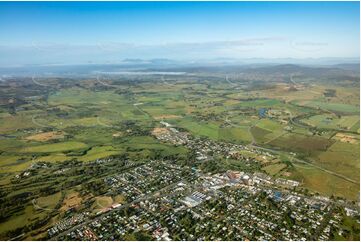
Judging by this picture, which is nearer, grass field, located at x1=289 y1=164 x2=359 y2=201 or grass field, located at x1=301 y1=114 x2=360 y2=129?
grass field, located at x1=289 y1=164 x2=359 y2=201

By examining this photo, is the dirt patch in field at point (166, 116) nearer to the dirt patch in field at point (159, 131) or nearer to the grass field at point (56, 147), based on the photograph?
the dirt patch in field at point (159, 131)

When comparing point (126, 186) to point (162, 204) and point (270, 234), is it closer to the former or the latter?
point (162, 204)

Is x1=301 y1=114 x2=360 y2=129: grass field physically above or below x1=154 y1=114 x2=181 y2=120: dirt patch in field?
above

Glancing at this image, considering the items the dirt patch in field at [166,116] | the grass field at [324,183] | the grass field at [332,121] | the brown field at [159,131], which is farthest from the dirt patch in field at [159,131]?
the grass field at [332,121]

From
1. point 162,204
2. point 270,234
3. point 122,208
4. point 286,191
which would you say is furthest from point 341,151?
point 122,208

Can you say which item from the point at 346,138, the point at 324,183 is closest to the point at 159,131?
the point at 346,138

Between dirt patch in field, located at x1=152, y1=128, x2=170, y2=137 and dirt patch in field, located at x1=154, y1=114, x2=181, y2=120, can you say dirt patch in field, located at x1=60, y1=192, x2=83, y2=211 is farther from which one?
dirt patch in field, located at x1=154, y1=114, x2=181, y2=120

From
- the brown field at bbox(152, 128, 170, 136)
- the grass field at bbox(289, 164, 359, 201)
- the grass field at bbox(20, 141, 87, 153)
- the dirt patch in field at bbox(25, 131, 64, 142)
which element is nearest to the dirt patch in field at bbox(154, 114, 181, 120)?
the brown field at bbox(152, 128, 170, 136)
